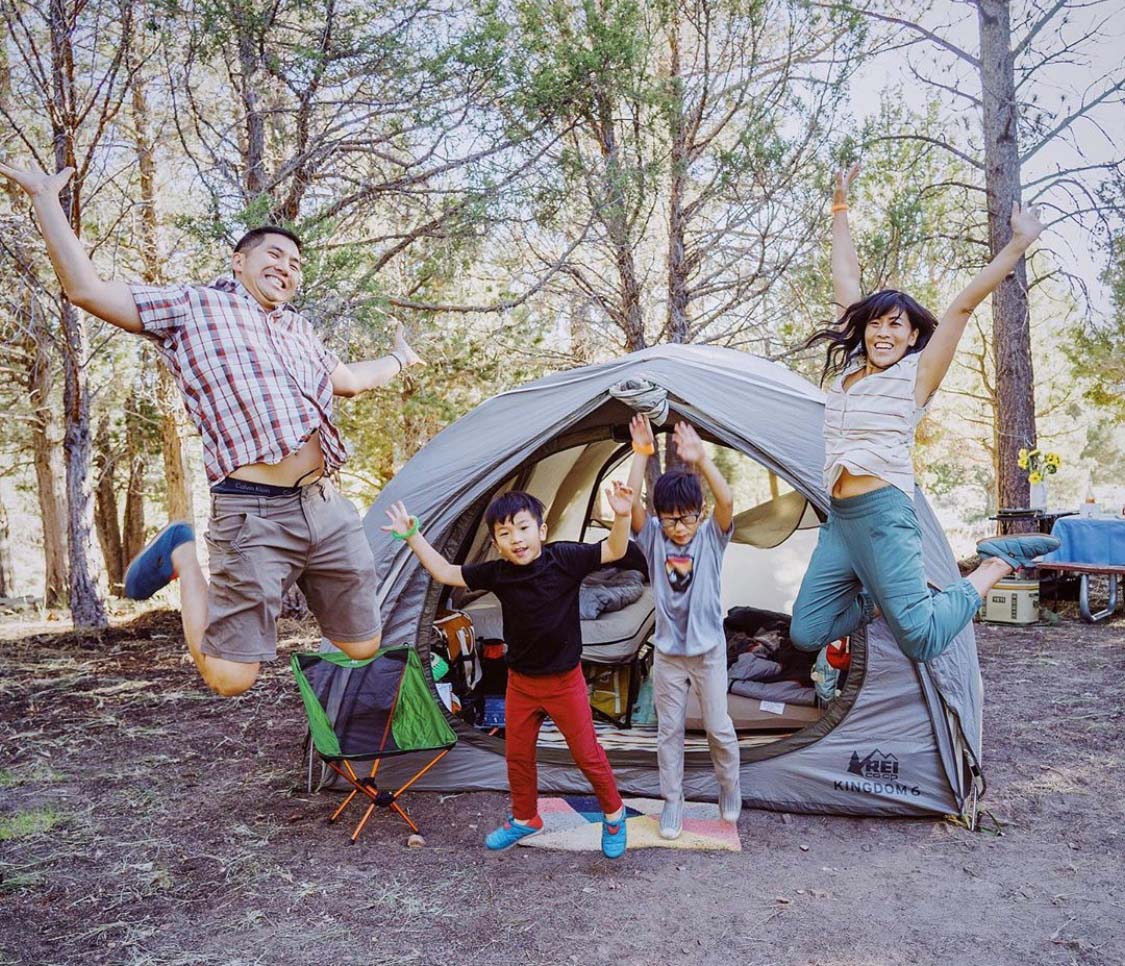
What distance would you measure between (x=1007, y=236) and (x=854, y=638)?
6.76m

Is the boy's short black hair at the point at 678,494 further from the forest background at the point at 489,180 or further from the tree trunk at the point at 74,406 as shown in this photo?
the tree trunk at the point at 74,406

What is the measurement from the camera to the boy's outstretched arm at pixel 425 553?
126 inches

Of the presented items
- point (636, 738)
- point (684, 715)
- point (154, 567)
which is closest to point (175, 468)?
point (636, 738)

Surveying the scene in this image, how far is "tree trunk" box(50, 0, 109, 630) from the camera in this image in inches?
260

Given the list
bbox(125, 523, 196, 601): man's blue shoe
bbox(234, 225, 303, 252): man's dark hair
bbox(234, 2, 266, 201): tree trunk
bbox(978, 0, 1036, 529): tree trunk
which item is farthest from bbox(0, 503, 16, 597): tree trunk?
bbox(978, 0, 1036, 529): tree trunk

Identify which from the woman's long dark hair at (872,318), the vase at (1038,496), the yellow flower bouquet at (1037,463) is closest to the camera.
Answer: the woman's long dark hair at (872,318)

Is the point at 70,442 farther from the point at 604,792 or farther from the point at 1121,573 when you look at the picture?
the point at 1121,573

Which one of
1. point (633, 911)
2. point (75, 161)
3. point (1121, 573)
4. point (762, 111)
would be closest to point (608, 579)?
point (633, 911)

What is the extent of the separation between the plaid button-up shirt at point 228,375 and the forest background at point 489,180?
2926 millimetres

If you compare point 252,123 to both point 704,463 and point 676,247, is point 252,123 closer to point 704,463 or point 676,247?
point 676,247

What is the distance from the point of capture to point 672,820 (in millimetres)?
3449

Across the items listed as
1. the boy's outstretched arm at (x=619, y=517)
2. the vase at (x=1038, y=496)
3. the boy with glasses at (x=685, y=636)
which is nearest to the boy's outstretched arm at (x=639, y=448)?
the boy's outstretched arm at (x=619, y=517)

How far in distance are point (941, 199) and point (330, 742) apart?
1035 centimetres

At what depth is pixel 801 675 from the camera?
4594mm
